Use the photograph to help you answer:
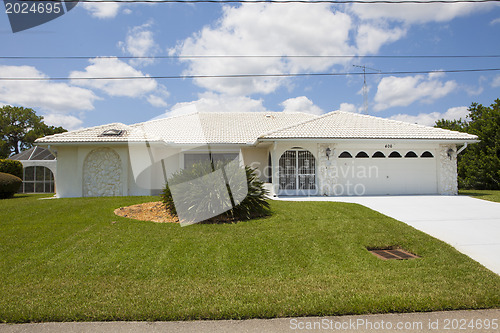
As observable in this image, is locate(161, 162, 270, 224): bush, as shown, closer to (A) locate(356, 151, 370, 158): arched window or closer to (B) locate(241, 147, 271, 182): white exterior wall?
(A) locate(356, 151, 370, 158): arched window

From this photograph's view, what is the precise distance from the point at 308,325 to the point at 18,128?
4889cm

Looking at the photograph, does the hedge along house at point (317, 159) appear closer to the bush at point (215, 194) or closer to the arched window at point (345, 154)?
the arched window at point (345, 154)

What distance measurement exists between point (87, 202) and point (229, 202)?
6.59 meters

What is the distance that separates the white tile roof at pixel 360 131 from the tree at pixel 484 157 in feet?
21.0

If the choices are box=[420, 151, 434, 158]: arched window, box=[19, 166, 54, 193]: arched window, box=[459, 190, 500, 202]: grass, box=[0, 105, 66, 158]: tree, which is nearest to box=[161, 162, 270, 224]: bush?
box=[420, 151, 434, 158]: arched window

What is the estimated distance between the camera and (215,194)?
32.5ft

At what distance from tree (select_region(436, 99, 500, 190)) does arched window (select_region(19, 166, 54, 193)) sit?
3024 cm

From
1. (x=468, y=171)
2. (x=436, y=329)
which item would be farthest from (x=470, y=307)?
(x=468, y=171)

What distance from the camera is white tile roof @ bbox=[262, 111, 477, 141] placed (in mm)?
16203

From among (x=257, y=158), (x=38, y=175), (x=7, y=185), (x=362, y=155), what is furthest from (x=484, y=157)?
(x=38, y=175)

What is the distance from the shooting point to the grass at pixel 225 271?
4.54m

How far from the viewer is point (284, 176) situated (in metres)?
16.7

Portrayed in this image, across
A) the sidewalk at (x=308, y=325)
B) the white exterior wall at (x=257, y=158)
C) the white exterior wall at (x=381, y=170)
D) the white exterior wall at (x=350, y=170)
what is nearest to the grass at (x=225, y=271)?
the sidewalk at (x=308, y=325)

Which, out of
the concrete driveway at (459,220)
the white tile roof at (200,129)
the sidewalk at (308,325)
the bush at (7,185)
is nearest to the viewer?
the sidewalk at (308,325)
